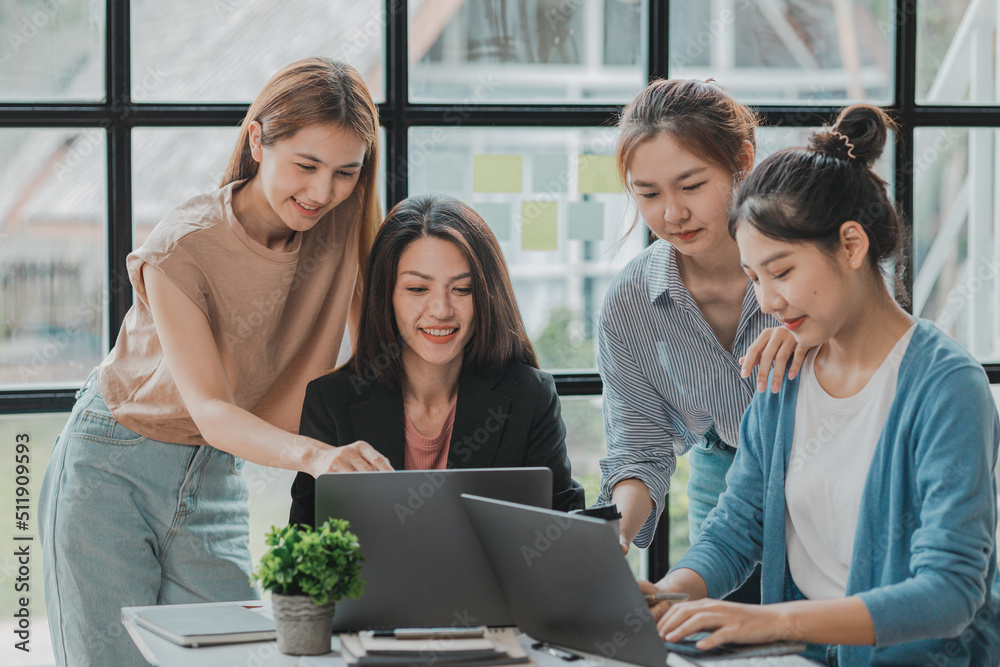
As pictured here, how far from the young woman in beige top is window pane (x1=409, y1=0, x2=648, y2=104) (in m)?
0.72

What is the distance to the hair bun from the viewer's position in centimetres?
151

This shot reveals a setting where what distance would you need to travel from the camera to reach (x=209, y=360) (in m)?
1.82

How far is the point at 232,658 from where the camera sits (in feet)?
4.39

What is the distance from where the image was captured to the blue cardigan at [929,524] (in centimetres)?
129

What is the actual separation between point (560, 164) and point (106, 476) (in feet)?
4.82

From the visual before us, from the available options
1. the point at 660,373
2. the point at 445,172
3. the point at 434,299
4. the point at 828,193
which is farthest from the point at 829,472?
the point at 445,172

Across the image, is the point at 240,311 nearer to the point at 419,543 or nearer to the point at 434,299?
the point at 434,299

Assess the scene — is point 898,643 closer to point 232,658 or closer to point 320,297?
point 232,658

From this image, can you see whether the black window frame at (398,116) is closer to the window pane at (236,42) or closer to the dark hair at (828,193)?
the window pane at (236,42)

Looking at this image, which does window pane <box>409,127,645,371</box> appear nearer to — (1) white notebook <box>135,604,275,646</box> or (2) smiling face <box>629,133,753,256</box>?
(2) smiling face <box>629,133,753,256</box>

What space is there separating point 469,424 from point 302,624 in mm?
629

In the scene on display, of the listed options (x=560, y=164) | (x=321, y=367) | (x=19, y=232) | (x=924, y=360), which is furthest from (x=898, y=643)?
(x=19, y=232)

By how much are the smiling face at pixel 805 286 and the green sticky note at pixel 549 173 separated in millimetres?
1241

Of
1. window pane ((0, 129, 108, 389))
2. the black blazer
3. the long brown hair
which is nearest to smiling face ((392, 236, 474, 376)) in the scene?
the black blazer
